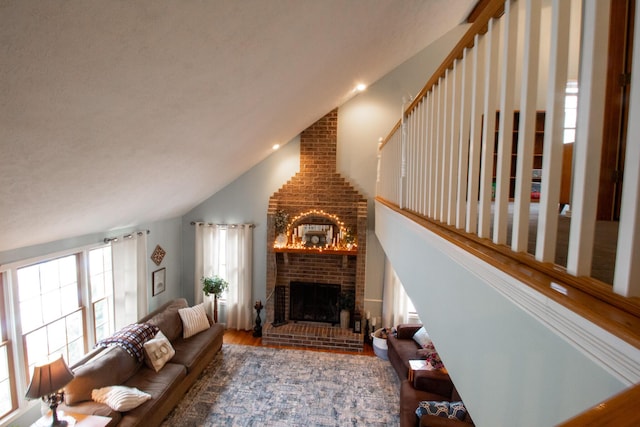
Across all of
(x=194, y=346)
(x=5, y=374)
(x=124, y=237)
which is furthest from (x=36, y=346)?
(x=194, y=346)

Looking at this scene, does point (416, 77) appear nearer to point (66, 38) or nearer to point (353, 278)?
point (353, 278)

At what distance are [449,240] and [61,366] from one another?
336 cm

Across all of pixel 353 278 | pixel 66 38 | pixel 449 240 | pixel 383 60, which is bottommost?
pixel 353 278

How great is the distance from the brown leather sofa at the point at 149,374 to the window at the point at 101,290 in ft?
1.52

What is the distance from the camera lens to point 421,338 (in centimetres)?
463

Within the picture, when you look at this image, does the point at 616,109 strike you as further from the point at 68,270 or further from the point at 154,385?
the point at 68,270

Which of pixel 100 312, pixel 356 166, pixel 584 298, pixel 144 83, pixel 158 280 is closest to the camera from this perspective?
pixel 584 298

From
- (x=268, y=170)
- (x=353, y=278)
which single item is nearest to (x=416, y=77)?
(x=268, y=170)

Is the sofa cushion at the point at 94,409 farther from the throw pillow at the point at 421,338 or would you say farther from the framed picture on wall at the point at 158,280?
the throw pillow at the point at 421,338

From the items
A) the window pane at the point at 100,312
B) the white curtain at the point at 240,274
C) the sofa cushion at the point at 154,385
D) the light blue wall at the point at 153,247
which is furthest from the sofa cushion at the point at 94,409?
the white curtain at the point at 240,274

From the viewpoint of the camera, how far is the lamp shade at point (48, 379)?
264 centimetres

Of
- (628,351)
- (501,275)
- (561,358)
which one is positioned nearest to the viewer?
(628,351)

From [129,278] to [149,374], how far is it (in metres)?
1.57

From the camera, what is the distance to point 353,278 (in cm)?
584
